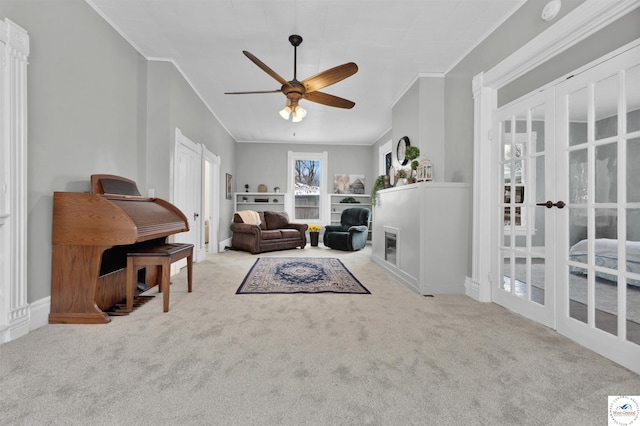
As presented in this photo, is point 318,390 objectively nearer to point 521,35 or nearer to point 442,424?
point 442,424

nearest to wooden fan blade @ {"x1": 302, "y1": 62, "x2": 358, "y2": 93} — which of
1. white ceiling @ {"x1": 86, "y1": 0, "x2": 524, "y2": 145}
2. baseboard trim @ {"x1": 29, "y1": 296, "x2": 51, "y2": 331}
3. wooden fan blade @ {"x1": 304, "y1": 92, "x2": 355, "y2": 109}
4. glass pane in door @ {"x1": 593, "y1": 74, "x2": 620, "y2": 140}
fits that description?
wooden fan blade @ {"x1": 304, "y1": 92, "x2": 355, "y2": 109}

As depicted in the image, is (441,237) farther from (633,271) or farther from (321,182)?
(321,182)

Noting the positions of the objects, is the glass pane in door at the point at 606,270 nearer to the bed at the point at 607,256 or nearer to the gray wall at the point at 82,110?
the bed at the point at 607,256

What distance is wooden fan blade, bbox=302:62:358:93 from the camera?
2.81 metres

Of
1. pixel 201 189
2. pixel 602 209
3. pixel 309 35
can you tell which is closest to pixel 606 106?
pixel 602 209

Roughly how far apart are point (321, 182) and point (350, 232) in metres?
2.29

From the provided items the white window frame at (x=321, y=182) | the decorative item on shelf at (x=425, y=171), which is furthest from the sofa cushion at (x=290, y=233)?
the decorative item on shelf at (x=425, y=171)

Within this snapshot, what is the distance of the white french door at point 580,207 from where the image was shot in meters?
1.76

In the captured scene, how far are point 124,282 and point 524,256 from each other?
364cm

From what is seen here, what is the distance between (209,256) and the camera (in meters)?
5.61

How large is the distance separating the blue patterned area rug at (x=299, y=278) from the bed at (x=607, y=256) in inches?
70.3

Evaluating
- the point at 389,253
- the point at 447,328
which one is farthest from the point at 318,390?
the point at 389,253

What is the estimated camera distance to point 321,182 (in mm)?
8289

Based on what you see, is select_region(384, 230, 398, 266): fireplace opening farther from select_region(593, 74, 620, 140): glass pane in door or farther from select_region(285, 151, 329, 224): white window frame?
select_region(285, 151, 329, 224): white window frame
